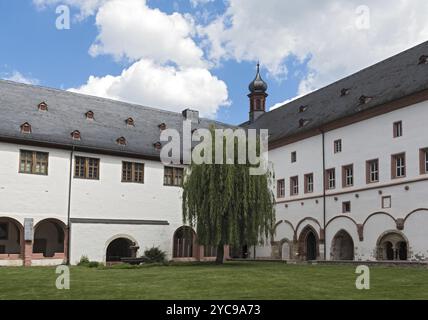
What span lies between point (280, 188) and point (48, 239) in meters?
15.2

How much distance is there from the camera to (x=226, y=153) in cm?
2733

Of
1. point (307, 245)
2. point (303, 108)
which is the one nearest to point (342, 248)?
point (307, 245)

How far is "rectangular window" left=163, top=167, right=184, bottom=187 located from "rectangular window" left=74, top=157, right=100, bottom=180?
15.2 feet

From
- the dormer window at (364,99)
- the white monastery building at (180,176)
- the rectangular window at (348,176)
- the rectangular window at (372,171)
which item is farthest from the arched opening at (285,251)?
the dormer window at (364,99)

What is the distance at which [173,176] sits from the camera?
35.9 metres

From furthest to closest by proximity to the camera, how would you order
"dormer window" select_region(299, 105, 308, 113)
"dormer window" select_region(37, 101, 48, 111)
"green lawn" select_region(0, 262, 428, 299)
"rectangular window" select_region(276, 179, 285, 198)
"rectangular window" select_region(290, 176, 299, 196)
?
"dormer window" select_region(299, 105, 308, 113) < "rectangular window" select_region(276, 179, 285, 198) < "rectangular window" select_region(290, 176, 299, 196) < "dormer window" select_region(37, 101, 48, 111) < "green lawn" select_region(0, 262, 428, 299)

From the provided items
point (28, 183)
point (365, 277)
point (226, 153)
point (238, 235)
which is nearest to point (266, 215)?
point (238, 235)

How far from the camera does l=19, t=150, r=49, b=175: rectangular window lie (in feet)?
99.0

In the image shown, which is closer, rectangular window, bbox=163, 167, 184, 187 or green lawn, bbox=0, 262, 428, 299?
green lawn, bbox=0, 262, 428, 299

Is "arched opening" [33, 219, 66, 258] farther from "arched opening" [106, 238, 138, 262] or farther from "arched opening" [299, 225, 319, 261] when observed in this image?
"arched opening" [299, 225, 319, 261]

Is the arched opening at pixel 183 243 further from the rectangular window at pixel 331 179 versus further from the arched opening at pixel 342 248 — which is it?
the rectangular window at pixel 331 179

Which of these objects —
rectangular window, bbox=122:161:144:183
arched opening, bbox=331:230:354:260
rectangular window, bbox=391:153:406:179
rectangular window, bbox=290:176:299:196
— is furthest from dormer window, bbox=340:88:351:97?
rectangular window, bbox=122:161:144:183

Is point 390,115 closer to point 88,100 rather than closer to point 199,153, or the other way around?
point 199,153
